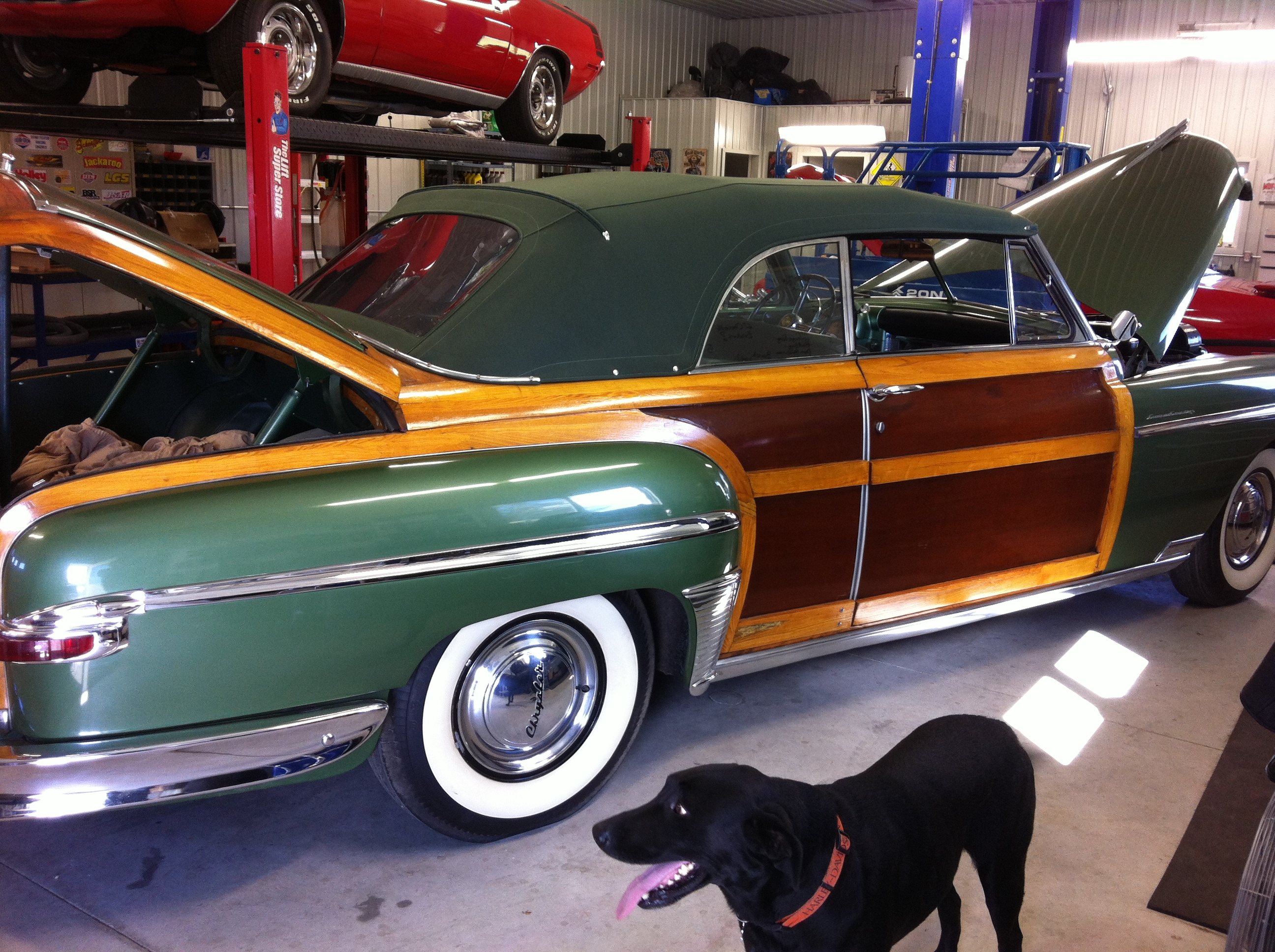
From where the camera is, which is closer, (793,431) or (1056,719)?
(793,431)

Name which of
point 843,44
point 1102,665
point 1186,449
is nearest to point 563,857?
point 1102,665

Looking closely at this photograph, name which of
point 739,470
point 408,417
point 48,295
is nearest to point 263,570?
point 408,417

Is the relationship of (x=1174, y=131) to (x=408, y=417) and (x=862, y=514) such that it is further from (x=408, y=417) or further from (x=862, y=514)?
(x=408, y=417)

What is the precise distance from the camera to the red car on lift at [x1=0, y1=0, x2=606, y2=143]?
438 centimetres

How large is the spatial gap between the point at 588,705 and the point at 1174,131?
3.84 meters

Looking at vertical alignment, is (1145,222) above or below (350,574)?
above

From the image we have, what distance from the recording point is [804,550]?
9.71ft

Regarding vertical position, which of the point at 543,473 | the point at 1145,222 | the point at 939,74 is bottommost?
the point at 543,473

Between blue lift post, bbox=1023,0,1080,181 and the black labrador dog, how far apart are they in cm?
981

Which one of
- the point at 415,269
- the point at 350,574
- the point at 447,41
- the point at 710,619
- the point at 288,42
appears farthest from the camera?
the point at 447,41

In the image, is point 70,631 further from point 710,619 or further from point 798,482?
point 798,482

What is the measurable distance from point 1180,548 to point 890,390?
5.63 feet

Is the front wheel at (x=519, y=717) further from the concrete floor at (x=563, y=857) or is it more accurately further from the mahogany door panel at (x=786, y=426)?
the mahogany door panel at (x=786, y=426)

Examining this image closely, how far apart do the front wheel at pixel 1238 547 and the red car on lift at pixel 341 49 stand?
4.37m
